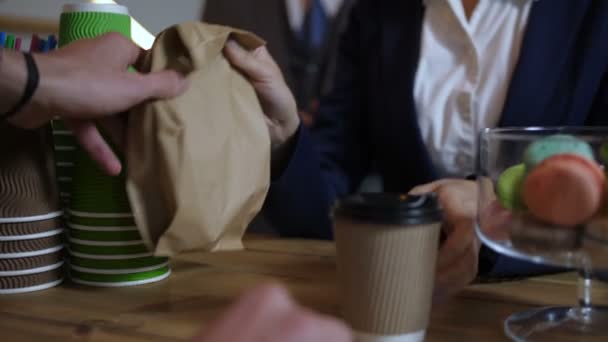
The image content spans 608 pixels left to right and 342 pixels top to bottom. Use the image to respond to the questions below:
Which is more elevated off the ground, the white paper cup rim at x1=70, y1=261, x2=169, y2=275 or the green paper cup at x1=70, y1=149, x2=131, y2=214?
the green paper cup at x1=70, y1=149, x2=131, y2=214

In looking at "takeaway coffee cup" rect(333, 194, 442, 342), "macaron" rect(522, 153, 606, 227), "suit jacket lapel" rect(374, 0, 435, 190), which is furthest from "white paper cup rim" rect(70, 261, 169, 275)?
"suit jacket lapel" rect(374, 0, 435, 190)

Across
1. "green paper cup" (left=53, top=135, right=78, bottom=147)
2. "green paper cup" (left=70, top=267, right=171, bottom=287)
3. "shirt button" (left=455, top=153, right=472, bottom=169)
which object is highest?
"green paper cup" (left=53, top=135, right=78, bottom=147)

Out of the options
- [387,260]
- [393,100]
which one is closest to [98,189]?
[387,260]

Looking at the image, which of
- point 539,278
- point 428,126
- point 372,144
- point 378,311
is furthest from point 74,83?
point 372,144

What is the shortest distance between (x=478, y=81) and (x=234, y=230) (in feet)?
1.67

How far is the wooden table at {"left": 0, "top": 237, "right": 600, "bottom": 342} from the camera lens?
18.1 inches

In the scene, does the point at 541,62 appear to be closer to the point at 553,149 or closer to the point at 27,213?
the point at 553,149

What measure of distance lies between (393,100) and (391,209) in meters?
0.60

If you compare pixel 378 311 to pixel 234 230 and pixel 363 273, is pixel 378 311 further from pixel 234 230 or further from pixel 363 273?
pixel 234 230

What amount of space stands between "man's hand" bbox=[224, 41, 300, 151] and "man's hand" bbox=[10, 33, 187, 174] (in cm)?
8

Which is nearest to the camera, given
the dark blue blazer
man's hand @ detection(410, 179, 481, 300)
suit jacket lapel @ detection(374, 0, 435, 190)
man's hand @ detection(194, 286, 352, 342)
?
man's hand @ detection(194, 286, 352, 342)

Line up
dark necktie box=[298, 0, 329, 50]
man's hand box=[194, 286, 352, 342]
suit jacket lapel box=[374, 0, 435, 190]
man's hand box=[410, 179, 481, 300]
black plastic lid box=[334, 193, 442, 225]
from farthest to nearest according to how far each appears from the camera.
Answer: dark necktie box=[298, 0, 329, 50] → suit jacket lapel box=[374, 0, 435, 190] → man's hand box=[410, 179, 481, 300] → black plastic lid box=[334, 193, 442, 225] → man's hand box=[194, 286, 352, 342]

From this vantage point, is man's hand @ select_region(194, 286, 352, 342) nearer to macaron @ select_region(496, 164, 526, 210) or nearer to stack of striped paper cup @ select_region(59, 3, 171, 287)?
macaron @ select_region(496, 164, 526, 210)

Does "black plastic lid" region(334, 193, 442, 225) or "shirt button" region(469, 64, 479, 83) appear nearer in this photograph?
"black plastic lid" region(334, 193, 442, 225)
